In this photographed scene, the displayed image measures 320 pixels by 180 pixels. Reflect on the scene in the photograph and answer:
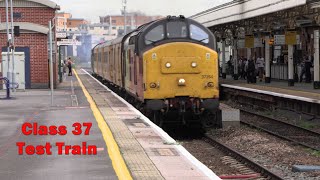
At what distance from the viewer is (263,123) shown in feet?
73.0

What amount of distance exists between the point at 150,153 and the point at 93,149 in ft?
3.46

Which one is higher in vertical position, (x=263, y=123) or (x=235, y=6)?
(x=235, y=6)

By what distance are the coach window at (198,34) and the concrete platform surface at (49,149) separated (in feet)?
12.1

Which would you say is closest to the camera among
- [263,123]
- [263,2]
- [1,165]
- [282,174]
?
[1,165]

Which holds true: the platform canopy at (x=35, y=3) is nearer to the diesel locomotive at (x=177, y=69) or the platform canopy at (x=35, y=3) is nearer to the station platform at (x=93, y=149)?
the station platform at (x=93, y=149)

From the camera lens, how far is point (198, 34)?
17.1m

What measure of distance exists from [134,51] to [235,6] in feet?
48.5

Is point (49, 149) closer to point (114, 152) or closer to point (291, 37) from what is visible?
point (114, 152)

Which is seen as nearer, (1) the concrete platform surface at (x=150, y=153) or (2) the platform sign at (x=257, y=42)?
(1) the concrete platform surface at (x=150, y=153)

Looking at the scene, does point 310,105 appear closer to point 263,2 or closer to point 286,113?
point 286,113

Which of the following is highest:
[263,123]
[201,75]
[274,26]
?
[274,26]

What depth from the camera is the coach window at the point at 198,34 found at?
17047 millimetres

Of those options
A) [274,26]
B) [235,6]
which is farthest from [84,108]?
[274,26]
